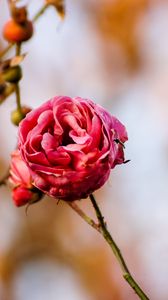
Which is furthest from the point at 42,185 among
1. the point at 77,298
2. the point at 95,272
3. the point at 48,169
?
the point at 95,272

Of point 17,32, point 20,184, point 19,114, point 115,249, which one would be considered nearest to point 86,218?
point 115,249

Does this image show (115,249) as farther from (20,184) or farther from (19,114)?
(19,114)

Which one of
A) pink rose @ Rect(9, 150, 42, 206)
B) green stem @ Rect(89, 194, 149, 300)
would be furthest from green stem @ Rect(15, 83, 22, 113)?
green stem @ Rect(89, 194, 149, 300)

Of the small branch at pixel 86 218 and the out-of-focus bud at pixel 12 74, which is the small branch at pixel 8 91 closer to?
the out-of-focus bud at pixel 12 74

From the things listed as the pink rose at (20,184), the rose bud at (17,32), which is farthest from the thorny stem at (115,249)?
the rose bud at (17,32)

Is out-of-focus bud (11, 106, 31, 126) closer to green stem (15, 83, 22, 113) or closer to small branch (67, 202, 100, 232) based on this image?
green stem (15, 83, 22, 113)
